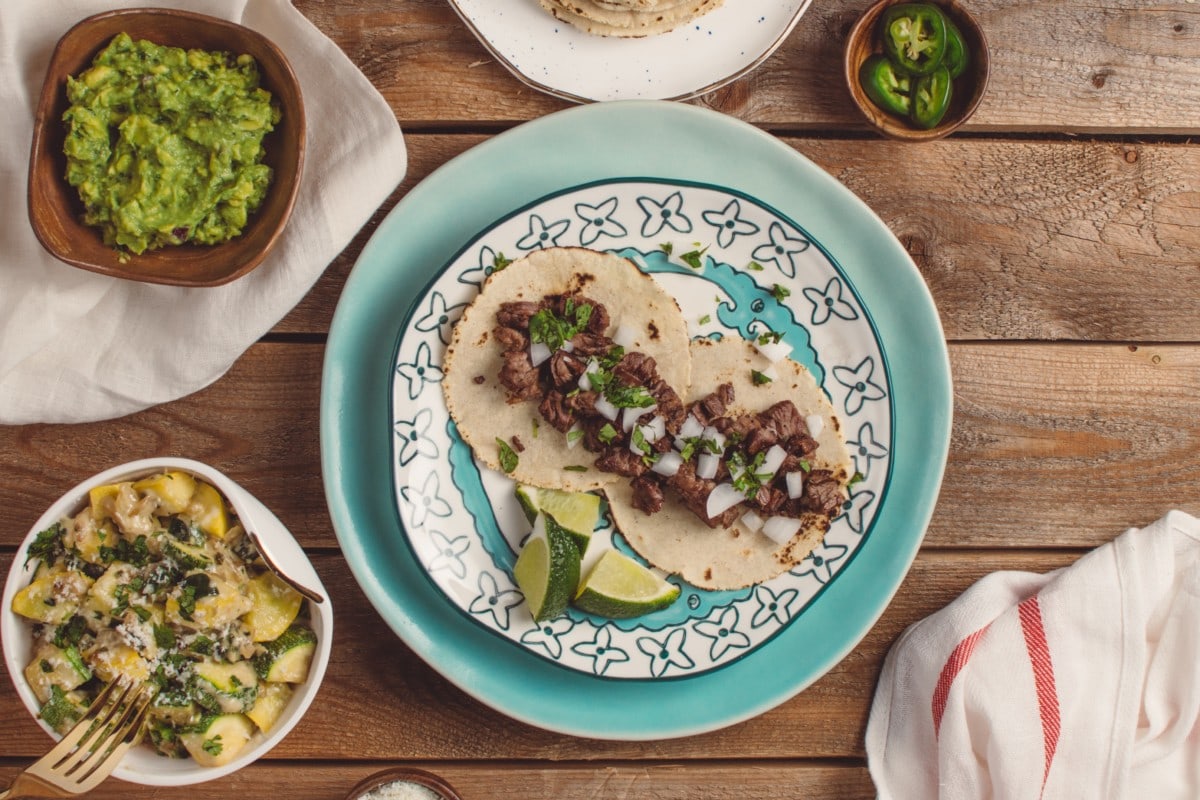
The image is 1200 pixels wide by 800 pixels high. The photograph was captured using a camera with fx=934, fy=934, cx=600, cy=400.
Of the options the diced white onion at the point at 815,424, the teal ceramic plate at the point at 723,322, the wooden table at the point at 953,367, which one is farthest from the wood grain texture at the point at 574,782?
the diced white onion at the point at 815,424

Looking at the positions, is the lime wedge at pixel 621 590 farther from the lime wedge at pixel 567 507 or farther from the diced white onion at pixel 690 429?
the diced white onion at pixel 690 429

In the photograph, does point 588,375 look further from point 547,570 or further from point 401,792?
point 401,792

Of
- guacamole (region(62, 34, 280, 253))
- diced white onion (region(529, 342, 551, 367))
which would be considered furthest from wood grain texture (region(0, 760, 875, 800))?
guacamole (region(62, 34, 280, 253))

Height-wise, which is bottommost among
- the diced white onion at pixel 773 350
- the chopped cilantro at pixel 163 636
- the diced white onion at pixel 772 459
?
→ the chopped cilantro at pixel 163 636

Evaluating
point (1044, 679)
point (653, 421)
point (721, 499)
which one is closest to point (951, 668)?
point (1044, 679)

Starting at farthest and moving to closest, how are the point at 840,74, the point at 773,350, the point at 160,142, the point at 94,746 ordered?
the point at 840,74, the point at 773,350, the point at 160,142, the point at 94,746
